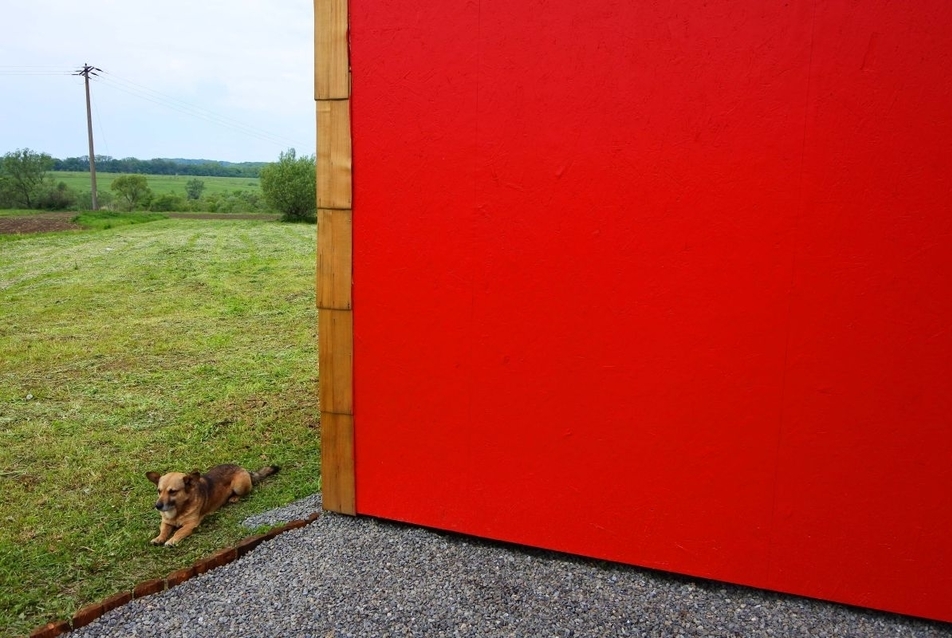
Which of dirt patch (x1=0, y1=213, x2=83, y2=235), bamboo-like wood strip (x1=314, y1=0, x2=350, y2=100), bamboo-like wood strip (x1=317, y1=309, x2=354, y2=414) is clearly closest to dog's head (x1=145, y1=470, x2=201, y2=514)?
bamboo-like wood strip (x1=317, y1=309, x2=354, y2=414)

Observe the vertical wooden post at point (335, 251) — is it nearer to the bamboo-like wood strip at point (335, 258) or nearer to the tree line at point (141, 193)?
the bamboo-like wood strip at point (335, 258)

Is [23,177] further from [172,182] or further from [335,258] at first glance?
[335,258]

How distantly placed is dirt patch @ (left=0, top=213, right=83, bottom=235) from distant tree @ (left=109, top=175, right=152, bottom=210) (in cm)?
2168

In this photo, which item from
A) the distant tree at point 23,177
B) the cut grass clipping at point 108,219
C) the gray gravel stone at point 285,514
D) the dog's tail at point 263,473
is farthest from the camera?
the distant tree at point 23,177

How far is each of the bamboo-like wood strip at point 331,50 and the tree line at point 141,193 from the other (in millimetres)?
35986

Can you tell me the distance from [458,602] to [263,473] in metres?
2.49

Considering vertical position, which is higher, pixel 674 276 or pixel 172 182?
pixel 172 182

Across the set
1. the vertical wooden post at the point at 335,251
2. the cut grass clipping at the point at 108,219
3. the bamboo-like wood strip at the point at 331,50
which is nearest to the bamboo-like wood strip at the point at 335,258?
the vertical wooden post at the point at 335,251

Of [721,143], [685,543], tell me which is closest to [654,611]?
[685,543]

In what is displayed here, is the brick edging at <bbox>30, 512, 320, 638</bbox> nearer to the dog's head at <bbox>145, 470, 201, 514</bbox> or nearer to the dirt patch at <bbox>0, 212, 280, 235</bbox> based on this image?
the dog's head at <bbox>145, 470, 201, 514</bbox>

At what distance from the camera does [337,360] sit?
4105 mm

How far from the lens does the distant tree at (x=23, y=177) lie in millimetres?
46156

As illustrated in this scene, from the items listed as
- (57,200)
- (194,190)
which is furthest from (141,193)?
(194,190)

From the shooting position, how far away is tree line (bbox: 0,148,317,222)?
40812mm
